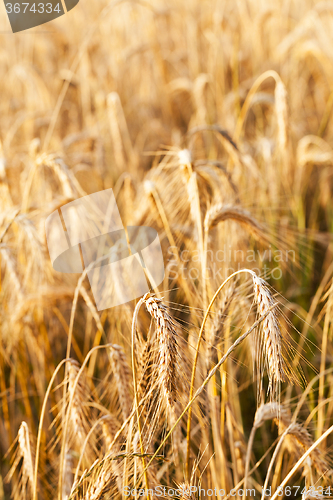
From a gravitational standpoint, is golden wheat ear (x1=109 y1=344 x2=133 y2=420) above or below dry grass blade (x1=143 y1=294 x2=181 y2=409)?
below

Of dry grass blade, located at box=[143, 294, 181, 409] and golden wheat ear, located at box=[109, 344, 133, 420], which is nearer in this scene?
dry grass blade, located at box=[143, 294, 181, 409]

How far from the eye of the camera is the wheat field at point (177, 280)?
2.76ft

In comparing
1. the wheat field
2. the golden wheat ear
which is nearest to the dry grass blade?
the wheat field

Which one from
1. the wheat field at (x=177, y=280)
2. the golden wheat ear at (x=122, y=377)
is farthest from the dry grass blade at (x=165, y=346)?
the golden wheat ear at (x=122, y=377)

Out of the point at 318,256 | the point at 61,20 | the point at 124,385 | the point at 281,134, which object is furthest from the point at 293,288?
the point at 61,20

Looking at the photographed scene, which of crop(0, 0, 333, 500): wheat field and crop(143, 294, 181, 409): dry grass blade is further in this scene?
crop(0, 0, 333, 500): wheat field

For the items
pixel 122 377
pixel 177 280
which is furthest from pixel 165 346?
pixel 177 280

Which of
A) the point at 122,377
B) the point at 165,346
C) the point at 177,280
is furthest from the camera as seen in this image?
the point at 177,280

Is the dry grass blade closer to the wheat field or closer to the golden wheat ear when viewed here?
the wheat field

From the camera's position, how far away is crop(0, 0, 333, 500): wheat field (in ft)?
2.76

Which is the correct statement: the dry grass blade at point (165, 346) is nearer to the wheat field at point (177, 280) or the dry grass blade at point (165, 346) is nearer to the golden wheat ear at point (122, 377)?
the wheat field at point (177, 280)

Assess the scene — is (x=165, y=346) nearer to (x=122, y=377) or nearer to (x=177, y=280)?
(x=122, y=377)

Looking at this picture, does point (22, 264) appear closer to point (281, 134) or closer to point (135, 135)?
point (281, 134)

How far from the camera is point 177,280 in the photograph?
1.21m
